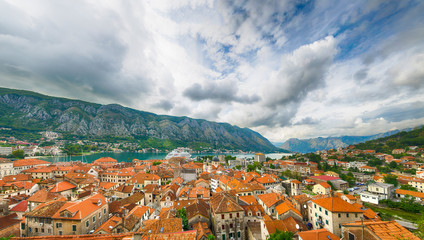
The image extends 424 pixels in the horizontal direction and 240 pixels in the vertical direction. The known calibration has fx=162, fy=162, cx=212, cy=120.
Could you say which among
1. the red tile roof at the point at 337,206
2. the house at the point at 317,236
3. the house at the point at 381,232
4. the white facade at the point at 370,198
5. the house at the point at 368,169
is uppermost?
the house at the point at 381,232

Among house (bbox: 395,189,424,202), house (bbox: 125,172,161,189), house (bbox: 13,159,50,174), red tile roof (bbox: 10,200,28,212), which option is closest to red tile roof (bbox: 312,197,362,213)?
house (bbox: 395,189,424,202)

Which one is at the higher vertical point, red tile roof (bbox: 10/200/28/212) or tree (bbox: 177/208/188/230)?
red tile roof (bbox: 10/200/28/212)

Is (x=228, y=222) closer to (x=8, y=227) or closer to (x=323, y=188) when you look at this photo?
(x=8, y=227)

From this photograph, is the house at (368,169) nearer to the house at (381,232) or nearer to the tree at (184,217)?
the house at (381,232)

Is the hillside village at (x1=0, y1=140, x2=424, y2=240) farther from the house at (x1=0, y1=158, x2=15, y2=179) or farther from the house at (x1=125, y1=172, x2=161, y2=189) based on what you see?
the house at (x1=0, y1=158, x2=15, y2=179)

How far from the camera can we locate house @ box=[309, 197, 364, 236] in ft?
75.0

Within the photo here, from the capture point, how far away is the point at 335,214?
23.1m

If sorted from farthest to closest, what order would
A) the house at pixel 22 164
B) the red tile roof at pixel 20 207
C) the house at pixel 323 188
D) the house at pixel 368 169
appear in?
the house at pixel 368 169, the house at pixel 22 164, the house at pixel 323 188, the red tile roof at pixel 20 207

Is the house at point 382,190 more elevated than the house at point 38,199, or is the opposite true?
the house at point 38,199

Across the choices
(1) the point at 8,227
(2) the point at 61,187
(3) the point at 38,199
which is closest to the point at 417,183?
(1) the point at 8,227

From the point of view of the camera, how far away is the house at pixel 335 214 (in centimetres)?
2286

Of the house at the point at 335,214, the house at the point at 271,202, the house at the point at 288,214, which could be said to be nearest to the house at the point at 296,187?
the house at the point at 271,202

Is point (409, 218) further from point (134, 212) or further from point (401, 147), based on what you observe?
point (401, 147)

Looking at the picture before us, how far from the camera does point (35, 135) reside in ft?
589
